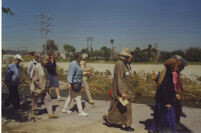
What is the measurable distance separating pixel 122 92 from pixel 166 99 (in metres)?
→ 0.90

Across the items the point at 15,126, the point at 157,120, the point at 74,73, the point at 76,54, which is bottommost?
the point at 15,126

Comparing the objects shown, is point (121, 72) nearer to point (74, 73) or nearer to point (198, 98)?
point (74, 73)

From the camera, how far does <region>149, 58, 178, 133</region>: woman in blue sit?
383 cm

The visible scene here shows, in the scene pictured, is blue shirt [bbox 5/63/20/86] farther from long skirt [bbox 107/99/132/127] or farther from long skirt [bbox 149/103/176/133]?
long skirt [bbox 149/103/176/133]

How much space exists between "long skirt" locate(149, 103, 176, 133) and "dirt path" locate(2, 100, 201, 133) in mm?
454

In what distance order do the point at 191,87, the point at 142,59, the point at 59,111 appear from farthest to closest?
the point at 142,59, the point at 191,87, the point at 59,111

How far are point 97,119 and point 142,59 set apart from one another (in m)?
18.1

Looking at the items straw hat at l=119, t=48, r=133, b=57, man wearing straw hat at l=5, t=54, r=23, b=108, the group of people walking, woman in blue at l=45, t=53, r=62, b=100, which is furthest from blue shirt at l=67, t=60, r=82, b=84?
woman in blue at l=45, t=53, r=62, b=100

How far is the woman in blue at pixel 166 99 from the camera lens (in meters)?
3.83

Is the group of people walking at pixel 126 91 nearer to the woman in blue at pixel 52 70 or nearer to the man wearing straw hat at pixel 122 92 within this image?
the man wearing straw hat at pixel 122 92

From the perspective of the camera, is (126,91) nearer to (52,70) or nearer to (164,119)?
(164,119)

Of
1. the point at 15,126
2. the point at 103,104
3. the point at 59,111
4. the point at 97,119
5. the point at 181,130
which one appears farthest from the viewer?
the point at 103,104

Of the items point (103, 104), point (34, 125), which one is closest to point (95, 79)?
point (103, 104)

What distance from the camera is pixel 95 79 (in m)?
10.9
